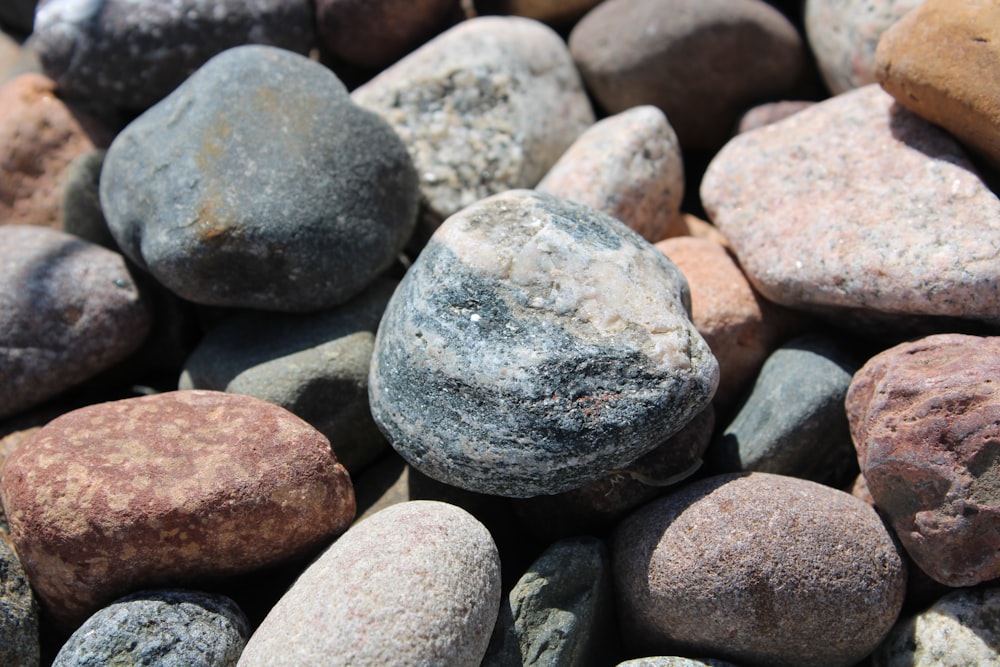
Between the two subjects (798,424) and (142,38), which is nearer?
(798,424)

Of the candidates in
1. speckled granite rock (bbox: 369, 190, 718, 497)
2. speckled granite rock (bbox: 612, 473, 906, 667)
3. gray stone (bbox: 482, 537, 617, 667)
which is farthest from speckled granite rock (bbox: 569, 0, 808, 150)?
gray stone (bbox: 482, 537, 617, 667)

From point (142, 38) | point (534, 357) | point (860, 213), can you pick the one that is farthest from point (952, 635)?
point (142, 38)

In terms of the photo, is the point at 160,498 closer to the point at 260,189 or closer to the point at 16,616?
the point at 16,616

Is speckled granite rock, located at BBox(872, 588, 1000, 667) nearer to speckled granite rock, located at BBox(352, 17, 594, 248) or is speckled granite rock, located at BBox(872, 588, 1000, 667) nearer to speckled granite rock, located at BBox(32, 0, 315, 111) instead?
A: speckled granite rock, located at BBox(352, 17, 594, 248)

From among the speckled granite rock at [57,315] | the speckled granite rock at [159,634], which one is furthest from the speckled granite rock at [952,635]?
the speckled granite rock at [57,315]

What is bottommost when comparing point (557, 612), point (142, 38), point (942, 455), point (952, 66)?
point (557, 612)

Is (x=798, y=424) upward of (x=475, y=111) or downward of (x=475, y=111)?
downward

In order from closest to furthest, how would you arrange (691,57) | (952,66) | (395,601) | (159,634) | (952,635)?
(395,601)
(159,634)
(952,635)
(952,66)
(691,57)
